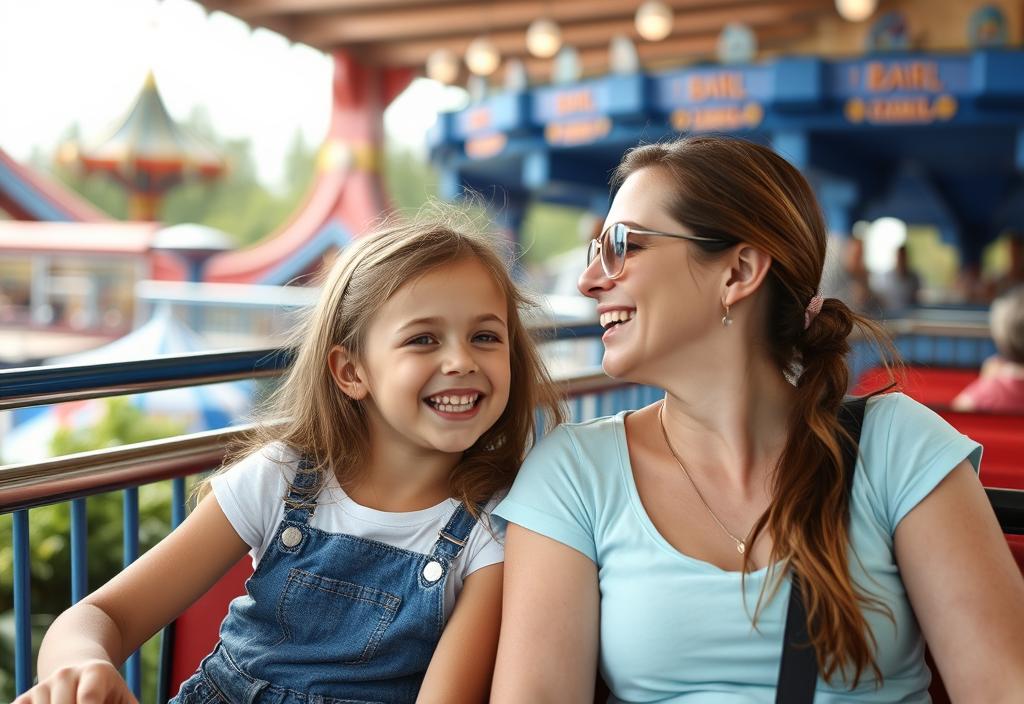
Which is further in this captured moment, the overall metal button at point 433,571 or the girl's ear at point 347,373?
the girl's ear at point 347,373

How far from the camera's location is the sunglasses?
1.38 m

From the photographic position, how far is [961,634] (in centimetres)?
117

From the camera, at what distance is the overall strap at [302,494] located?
4.89 feet

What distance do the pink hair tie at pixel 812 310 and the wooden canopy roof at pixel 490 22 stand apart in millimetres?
11655

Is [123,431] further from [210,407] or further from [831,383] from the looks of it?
[831,383]

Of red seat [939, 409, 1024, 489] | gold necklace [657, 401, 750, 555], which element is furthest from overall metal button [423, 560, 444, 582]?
red seat [939, 409, 1024, 489]

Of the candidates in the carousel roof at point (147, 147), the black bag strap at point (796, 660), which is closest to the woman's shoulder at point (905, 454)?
the black bag strap at point (796, 660)

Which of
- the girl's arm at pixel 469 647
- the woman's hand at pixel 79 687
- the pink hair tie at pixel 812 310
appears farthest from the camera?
the pink hair tie at pixel 812 310

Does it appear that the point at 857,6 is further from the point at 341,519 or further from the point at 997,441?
the point at 341,519

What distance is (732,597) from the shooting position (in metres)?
1.24

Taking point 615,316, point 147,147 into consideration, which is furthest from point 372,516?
point 147,147

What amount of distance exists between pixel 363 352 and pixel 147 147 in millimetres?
17159

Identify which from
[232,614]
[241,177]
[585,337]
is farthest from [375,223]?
[241,177]

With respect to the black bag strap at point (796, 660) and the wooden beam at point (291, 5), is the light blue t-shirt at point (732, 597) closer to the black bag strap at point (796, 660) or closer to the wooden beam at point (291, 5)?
the black bag strap at point (796, 660)
